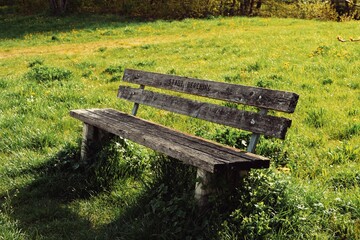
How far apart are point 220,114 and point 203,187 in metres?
0.97

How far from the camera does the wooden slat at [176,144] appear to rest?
3.22 meters

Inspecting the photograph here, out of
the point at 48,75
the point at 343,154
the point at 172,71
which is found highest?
the point at 343,154

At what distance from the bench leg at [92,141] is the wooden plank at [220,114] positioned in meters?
0.72

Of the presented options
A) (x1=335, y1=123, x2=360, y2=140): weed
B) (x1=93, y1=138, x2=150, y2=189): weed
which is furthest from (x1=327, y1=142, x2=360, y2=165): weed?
(x1=93, y1=138, x2=150, y2=189): weed

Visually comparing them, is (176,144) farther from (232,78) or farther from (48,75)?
(48,75)

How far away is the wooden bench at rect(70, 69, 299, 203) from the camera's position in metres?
3.33

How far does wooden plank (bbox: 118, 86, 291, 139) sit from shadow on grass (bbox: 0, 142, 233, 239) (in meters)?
0.60

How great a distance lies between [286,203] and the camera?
10.9 feet

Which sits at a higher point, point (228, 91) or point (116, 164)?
point (228, 91)

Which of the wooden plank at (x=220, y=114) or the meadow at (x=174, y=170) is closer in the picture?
the meadow at (x=174, y=170)

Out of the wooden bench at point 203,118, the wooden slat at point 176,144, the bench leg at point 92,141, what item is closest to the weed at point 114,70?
the wooden bench at point 203,118

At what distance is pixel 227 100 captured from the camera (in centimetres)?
409

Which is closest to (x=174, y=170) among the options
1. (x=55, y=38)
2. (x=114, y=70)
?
(x=114, y=70)

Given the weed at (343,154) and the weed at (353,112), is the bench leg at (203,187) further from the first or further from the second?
the weed at (353,112)
